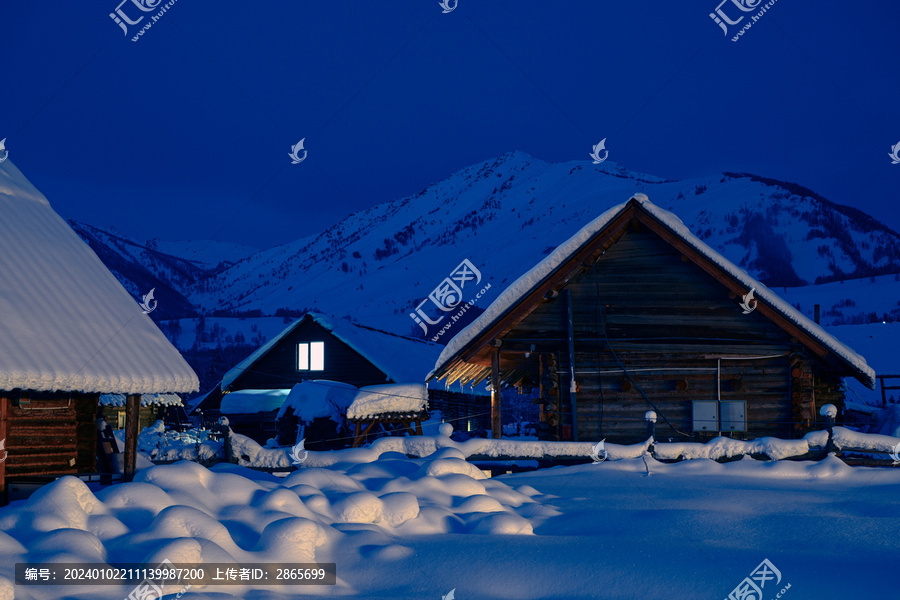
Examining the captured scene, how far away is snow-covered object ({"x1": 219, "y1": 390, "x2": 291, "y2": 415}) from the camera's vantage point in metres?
36.0

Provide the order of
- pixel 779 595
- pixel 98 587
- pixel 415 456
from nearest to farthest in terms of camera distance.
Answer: pixel 98 587, pixel 779 595, pixel 415 456

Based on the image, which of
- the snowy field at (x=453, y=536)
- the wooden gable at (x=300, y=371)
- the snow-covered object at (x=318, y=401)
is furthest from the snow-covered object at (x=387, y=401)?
the snowy field at (x=453, y=536)

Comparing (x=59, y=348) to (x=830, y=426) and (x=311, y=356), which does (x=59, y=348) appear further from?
(x=311, y=356)

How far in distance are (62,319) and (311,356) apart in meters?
25.8

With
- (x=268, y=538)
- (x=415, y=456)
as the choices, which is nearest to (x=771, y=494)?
(x=415, y=456)

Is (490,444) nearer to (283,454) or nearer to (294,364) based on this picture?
(283,454)

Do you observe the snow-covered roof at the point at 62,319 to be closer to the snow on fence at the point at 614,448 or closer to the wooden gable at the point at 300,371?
the snow on fence at the point at 614,448

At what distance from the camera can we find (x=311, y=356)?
38.6m

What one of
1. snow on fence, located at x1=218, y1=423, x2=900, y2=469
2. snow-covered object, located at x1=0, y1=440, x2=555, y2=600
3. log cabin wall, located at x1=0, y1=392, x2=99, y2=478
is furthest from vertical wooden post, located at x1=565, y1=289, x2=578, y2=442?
log cabin wall, located at x1=0, y1=392, x2=99, y2=478

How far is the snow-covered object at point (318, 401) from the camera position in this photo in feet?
92.4

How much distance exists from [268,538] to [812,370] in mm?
14811

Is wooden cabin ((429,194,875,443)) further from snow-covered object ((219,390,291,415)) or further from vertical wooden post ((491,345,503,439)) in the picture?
snow-covered object ((219,390,291,415))

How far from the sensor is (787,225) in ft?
526

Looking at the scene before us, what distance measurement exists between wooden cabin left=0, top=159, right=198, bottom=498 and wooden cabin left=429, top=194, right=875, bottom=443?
6.46m
